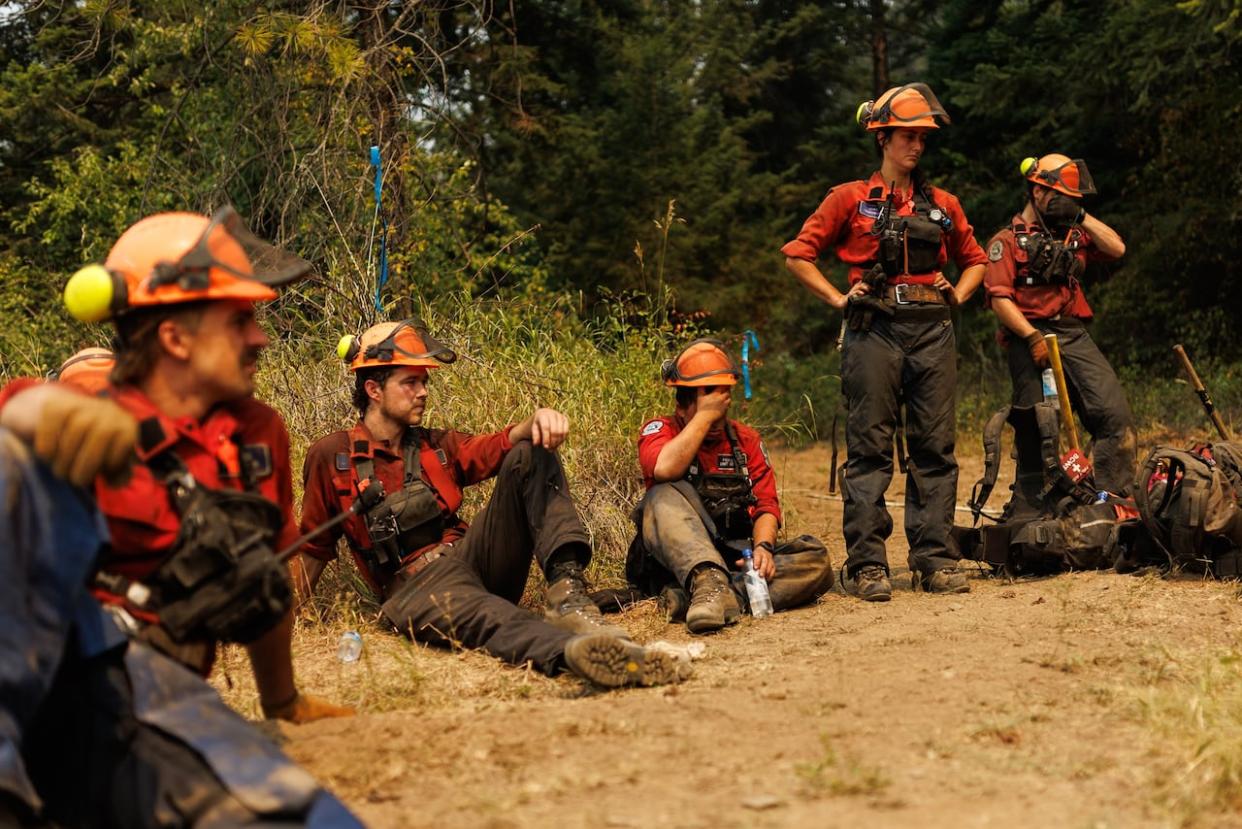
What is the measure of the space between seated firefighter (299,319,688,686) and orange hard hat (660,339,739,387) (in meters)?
0.83

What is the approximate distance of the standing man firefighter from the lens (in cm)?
321

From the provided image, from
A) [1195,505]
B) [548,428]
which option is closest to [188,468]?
[548,428]

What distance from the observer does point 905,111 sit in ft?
23.6

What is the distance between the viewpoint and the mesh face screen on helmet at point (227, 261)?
3756 millimetres

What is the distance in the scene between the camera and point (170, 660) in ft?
11.8

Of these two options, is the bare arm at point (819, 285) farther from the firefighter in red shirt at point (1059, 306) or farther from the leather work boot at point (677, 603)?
the leather work boot at point (677, 603)

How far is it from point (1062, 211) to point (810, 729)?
460 centimetres

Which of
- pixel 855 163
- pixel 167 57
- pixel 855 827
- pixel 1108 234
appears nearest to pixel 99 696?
pixel 855 827

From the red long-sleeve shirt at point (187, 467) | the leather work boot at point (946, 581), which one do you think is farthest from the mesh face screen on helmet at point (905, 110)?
the red long-sleeve shirt at point (187, 467)

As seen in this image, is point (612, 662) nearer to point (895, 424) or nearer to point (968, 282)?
point (895, 424)

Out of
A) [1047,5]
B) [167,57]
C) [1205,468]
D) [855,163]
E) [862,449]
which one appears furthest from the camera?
[855,163]

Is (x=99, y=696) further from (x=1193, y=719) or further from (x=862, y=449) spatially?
(x=862, y=449)

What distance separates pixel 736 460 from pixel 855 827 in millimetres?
3497

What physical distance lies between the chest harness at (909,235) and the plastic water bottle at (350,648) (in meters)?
3.20
